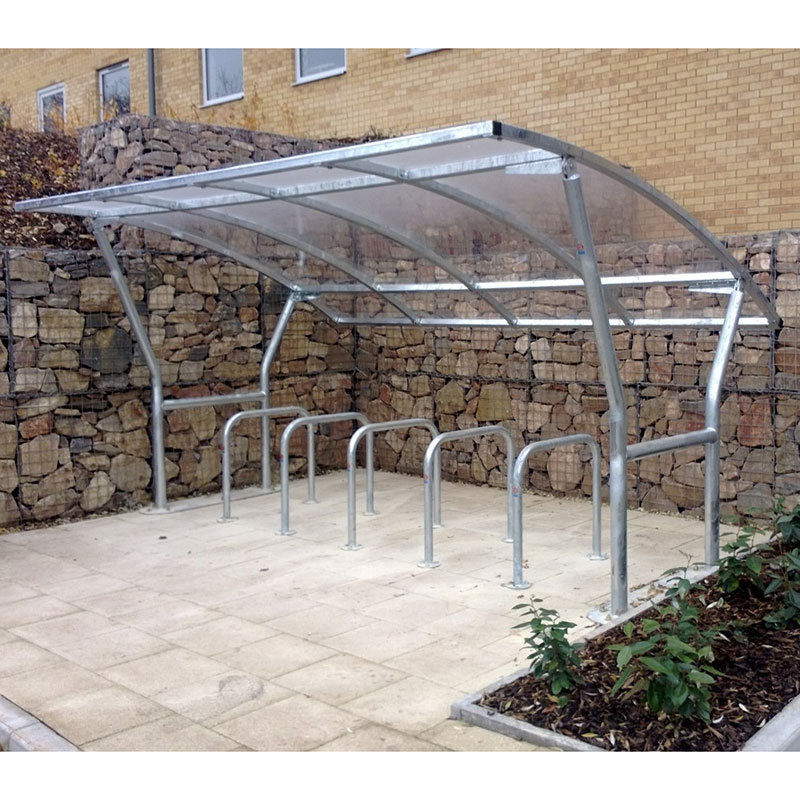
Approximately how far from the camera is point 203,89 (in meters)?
13.1

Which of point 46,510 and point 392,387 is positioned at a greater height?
point 392,387

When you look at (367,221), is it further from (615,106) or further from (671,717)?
(615,106)

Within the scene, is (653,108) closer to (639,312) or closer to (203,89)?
(639,312)

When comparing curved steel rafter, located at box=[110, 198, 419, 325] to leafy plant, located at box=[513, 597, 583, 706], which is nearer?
leafy plant, located at box=[513, 597, 583, 706]

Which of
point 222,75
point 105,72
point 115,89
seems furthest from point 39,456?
point 105,72

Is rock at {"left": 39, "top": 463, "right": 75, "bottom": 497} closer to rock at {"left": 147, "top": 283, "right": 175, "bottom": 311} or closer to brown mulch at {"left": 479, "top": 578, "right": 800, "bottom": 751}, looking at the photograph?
rock at {"left": 147, "top": 283, "right": 175, "bottom": 311}

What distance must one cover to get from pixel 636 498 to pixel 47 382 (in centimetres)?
450

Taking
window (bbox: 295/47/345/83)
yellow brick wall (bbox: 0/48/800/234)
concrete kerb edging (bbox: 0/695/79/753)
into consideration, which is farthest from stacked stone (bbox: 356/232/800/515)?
concrete kerb edging (bbox: 0/695/79/753)

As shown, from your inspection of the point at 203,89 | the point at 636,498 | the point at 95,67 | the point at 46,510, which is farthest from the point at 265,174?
the point at 95,67

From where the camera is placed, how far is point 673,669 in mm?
3381

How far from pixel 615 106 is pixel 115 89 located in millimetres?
8444

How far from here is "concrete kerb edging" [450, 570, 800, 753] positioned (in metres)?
3.28

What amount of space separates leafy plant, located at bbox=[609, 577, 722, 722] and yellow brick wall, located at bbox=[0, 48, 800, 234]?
5555mm

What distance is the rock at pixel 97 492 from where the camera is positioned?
7445mm
